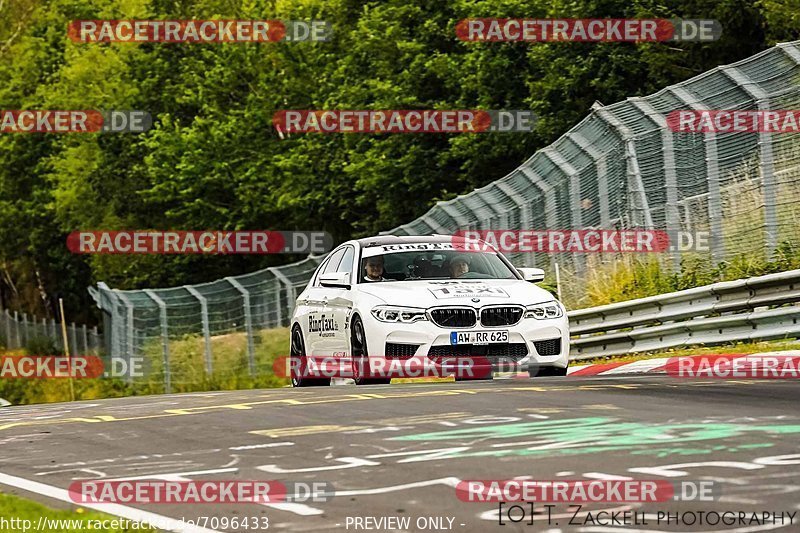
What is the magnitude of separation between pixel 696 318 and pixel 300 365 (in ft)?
15.1

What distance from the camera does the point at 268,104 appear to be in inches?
2367

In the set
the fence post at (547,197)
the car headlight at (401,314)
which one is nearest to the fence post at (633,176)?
the fence post at (547,197)

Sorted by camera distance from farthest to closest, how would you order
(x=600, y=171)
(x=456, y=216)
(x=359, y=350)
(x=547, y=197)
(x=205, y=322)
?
(x=205, y=322)
(x=456, y=216)
(x=547, y=197)
(x=600, y=171)
(x=359, y=350)

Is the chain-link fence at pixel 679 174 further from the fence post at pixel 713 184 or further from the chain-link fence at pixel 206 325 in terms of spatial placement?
the chain-link fence at pixel 206 325

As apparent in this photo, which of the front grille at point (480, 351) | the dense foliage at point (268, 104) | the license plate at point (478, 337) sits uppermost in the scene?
the dense foliage at point (268, 104)

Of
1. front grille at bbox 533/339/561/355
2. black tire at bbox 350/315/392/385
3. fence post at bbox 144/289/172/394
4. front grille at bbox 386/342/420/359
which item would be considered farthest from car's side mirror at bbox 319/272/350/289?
fence post at bbox 144/289/172/394

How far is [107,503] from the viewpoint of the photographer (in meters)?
8.23

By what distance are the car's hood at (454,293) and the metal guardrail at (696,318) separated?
269cm

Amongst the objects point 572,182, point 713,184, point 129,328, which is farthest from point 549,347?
point 129,328

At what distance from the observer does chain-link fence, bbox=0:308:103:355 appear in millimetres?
55959

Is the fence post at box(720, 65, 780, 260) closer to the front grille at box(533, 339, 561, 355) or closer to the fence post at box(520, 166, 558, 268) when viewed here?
the front grille at box(533, 339, 561, 355)

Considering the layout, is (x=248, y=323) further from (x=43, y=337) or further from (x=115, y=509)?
(x=43, y=337)

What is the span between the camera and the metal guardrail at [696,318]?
672 inches

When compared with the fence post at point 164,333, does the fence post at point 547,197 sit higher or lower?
higher
